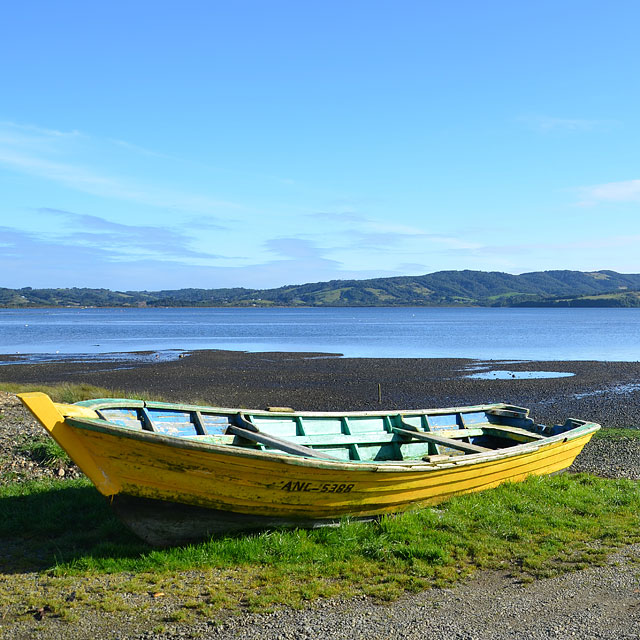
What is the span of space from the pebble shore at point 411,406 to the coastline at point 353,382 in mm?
74

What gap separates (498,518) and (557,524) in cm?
85

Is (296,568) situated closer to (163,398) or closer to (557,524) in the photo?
(557,524)

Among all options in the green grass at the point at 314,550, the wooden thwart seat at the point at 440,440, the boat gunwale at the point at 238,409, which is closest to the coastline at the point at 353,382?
the boat gunwale at the point at 238,409

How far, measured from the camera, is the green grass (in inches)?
271

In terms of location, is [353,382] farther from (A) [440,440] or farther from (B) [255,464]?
(B) [255,464]

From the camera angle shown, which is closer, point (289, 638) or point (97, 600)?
point (289, 638)

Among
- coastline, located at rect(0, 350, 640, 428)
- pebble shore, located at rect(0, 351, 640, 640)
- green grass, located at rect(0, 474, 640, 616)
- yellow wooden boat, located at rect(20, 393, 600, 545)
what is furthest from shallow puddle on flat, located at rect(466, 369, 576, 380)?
green grass, located at rect(0, 474, 640, 616)

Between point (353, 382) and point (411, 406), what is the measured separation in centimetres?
811

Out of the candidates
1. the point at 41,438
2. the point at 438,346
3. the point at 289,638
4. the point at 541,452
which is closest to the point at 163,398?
the point at 41,438

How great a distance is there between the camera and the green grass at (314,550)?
271 inches

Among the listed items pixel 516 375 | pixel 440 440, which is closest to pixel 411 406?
pixel 516 375

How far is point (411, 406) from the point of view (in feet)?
83.1

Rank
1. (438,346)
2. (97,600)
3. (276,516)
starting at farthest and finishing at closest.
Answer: (438,346)
(276,516)
(97,600)

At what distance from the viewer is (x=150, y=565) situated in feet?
24.1
